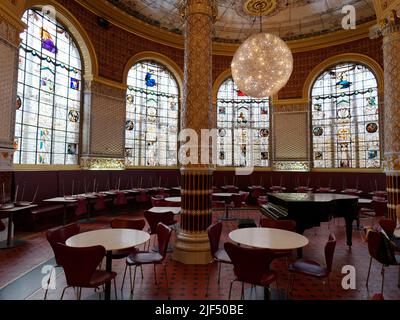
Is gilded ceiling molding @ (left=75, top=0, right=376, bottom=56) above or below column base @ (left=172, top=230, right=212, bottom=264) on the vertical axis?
above

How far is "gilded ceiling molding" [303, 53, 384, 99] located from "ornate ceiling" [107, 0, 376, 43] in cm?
118

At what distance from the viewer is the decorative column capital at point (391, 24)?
5375mm

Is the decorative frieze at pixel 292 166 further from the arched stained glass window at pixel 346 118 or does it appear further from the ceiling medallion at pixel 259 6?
the ceiling medallion at pixel 259 6

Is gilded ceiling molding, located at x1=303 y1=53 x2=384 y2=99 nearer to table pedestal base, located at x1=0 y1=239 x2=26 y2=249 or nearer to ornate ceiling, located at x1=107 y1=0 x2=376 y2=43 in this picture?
ornate ceiling, located at x1=107 y1=0 x2=376 y2=43

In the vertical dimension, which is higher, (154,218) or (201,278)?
(154,218)

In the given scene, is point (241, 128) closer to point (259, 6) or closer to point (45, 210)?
point (259, 6)

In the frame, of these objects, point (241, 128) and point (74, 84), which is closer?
point (74, 84)

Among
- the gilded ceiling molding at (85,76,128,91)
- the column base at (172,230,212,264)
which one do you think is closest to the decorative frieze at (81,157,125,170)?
the gilded ceiling molding at (85,76,128,91)

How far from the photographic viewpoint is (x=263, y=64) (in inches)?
200

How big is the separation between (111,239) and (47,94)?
21.8 ft

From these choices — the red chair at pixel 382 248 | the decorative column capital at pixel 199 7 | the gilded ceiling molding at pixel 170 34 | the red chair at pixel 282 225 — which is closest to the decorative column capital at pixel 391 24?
the decorative column capital at pixel 199 7

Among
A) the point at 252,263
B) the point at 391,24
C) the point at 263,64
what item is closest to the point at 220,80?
the point at 263,64

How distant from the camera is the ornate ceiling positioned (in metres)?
9.18

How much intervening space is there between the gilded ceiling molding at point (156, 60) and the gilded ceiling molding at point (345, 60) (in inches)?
223
